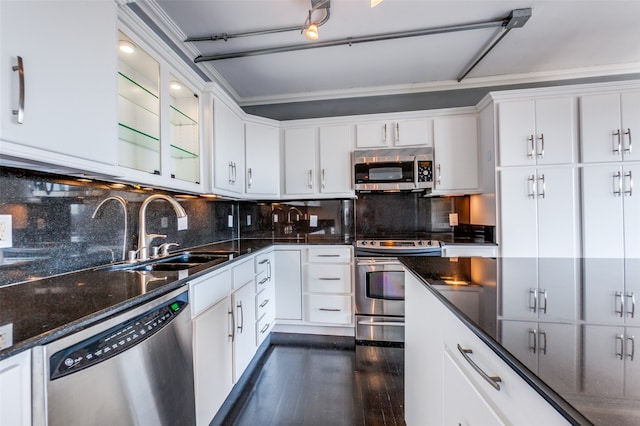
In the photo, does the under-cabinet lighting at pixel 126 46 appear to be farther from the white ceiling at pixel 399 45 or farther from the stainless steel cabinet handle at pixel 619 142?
the stainless steel cabinet handle at pixel 619 142

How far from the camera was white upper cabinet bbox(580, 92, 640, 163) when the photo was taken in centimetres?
221

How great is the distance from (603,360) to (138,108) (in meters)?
2.00

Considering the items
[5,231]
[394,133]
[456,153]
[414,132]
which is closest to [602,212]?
[456,153]

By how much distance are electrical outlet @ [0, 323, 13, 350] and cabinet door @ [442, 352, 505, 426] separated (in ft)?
3.59

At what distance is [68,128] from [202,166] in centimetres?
102

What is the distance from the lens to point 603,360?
19.1 inches

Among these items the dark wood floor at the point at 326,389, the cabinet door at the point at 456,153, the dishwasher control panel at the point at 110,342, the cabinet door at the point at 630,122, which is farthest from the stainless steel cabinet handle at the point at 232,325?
the cabinet door at the point at 630,122

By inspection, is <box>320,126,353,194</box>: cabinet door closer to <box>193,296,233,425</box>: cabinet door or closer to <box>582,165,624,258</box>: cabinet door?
<box>193,296,233,425</box>: cabinet door

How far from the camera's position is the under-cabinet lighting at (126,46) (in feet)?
4.39

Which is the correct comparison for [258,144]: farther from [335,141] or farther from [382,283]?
[382,283]

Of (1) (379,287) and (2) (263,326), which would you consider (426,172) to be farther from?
(2) (263,326)

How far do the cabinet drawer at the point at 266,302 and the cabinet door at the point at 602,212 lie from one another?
275 centimetres

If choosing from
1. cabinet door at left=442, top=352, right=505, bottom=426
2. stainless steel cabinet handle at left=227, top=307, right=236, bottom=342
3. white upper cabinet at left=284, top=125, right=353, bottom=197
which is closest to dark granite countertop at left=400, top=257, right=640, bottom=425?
cabinet door at left=442, top=352, right=505, bottom=426

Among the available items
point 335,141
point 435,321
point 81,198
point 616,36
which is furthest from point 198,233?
point 616,36
